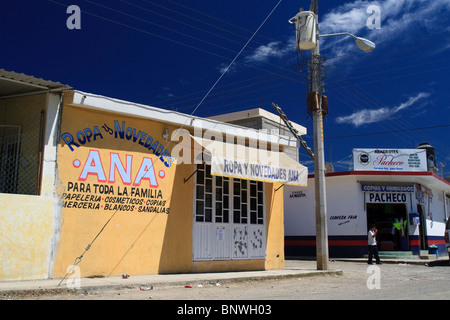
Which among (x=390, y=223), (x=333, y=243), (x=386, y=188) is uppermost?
(x=386, y=188)

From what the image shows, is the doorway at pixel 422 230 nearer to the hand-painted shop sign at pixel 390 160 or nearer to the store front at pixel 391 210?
the store front at pixel 391 210

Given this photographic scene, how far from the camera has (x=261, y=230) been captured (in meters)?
14.0

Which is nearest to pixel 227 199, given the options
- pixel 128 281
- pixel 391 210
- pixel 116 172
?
pixel 116 172

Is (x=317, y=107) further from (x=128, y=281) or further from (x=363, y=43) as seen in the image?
(x=128, y=281)

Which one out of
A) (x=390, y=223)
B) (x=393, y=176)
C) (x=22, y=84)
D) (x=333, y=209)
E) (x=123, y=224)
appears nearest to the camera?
(x=22, y=84)

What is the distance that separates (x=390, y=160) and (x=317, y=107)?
9384mm

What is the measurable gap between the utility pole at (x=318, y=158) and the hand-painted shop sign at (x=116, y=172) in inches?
188

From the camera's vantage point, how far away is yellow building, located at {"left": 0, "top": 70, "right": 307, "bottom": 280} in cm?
968

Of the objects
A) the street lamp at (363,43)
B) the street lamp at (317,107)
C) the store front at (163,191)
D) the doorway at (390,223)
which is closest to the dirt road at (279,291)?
the store front at (163,191)

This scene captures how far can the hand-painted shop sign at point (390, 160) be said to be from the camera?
2194cm

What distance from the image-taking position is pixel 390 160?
22.0m

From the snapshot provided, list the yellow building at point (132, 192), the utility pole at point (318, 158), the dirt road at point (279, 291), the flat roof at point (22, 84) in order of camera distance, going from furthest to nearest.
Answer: the utility pole at point (318, 158)
the yellow building at point (132, 192)
the flat roof at point (22, 84)
the dirt road at point (279, 291)

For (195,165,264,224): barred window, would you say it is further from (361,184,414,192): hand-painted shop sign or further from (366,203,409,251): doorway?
(366,203,409,251): doorway
